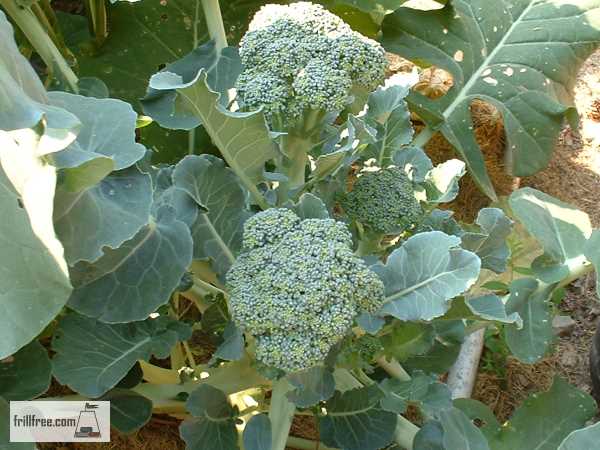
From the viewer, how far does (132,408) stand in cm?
135

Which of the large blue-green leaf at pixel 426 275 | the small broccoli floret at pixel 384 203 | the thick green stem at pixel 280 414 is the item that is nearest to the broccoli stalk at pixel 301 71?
the small broccoli floret at pixel 384 203

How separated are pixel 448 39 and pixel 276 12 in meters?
0.60

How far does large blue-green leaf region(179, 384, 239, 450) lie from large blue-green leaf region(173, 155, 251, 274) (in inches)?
8.5

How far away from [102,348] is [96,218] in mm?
277

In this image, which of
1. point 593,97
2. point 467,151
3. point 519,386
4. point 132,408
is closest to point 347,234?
point 132,408

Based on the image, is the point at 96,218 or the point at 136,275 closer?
the point at 96,218

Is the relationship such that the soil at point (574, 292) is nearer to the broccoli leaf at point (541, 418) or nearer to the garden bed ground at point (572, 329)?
the garden bed ground at point (572, 329)

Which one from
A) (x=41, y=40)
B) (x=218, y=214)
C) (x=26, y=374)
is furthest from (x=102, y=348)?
(x=41, y=40)

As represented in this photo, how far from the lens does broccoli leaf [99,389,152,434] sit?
134 centimetres

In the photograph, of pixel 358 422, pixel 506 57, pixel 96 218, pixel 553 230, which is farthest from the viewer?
pixel 506 57

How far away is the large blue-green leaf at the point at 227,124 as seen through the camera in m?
1.07

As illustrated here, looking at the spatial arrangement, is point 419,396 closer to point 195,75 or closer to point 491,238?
point 491,238

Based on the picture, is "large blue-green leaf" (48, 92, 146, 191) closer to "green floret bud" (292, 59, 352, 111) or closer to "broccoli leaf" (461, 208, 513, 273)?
"green floret bud" (292, 59, 352, 111)

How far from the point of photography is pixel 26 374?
4.08 ft
